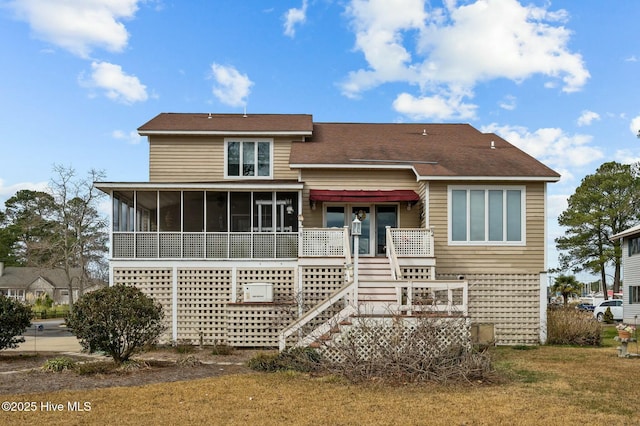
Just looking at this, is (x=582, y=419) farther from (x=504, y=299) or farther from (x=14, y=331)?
(x=14, y=331)

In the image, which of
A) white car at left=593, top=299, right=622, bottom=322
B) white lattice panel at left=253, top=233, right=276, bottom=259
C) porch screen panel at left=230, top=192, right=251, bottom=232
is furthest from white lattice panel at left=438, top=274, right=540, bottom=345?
white car at left=593, top=299, right=622, bottom=322

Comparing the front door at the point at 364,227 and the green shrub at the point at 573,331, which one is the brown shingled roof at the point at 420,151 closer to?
the front door at the point at 364,227

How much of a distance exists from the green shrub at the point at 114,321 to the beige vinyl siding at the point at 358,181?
8266mm

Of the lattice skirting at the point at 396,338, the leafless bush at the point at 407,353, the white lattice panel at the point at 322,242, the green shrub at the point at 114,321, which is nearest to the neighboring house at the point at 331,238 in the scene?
the white lattice panel at the point at 322,242

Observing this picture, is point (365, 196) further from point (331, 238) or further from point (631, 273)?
point (631, 273)

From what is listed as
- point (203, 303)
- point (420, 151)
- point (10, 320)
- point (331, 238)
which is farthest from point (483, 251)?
point (10, 320)

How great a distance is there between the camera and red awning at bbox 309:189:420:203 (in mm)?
19947

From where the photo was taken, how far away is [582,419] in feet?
30.2

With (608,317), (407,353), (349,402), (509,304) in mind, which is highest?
(509,304)

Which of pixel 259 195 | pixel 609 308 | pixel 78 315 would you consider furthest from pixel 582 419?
pixel 609 308

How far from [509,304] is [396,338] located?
8.19 metres

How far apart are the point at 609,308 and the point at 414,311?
28.0 m

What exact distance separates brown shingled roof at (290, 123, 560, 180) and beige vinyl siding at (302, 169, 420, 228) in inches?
15.8

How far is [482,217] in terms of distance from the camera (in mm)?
19516
